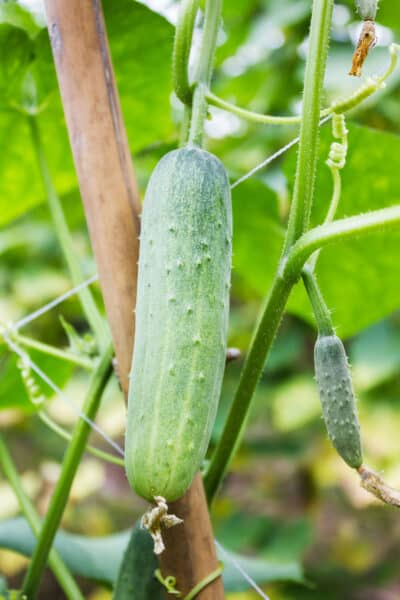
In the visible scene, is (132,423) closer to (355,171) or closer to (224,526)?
(355,171)

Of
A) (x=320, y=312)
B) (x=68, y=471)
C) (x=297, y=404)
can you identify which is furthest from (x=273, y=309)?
(x=297, y=404)

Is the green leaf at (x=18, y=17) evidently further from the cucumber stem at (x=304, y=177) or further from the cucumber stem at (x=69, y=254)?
the cucumber stem at (x=304, y=177)

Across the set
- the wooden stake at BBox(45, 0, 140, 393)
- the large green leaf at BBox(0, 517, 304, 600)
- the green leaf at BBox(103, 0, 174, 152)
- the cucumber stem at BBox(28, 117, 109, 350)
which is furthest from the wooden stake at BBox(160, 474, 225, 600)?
the green leaf at BBox(103, 0, 174, 152)

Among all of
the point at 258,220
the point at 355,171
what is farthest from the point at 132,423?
the point at 258,220

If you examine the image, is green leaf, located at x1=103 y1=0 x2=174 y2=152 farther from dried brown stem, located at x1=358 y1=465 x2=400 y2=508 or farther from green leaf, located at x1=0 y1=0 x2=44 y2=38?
dried brown stem, located at x1=358 y1=465 x2=400 y2=508

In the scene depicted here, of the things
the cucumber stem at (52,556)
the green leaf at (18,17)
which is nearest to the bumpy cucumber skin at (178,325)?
the cucumber stem at (52,556)

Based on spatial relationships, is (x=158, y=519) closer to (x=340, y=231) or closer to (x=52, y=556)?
(x=340, y=231)
